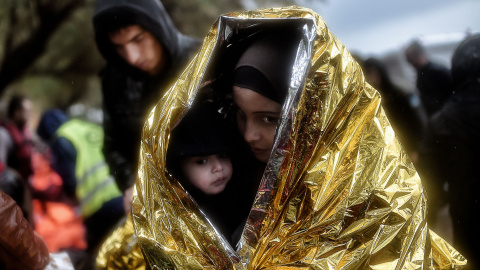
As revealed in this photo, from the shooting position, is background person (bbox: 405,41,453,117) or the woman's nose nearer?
the woman's nose

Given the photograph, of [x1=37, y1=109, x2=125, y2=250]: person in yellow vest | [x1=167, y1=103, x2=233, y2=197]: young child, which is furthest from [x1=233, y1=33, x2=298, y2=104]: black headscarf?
[x1=37, y1=109, x2=125, y2=250]: person in yellow vest

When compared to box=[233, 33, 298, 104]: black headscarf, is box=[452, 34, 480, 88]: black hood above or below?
below

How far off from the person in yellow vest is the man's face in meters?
0.61

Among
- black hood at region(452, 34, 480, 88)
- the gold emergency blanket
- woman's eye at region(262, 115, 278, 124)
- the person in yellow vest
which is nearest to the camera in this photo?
the gold emergency blanket

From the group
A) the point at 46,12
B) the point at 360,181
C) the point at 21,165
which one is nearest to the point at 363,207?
the point at 360,181

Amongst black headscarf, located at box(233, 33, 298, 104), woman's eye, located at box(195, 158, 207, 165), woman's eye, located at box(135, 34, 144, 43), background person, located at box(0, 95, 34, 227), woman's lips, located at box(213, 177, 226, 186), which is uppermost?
black headscarf, located at box(233, 33, 298, 104)

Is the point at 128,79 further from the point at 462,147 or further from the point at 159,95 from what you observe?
the point at 462,147

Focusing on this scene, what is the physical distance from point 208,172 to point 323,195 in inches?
12.7

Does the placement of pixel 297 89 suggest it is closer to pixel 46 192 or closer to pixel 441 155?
pixel 441 155

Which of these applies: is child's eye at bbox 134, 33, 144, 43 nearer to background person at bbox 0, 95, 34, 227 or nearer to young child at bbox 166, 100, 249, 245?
young child at bbox 166, 100, 249, 245

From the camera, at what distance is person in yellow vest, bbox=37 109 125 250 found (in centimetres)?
194

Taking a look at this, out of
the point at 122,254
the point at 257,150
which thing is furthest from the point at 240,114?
the point at 122,254

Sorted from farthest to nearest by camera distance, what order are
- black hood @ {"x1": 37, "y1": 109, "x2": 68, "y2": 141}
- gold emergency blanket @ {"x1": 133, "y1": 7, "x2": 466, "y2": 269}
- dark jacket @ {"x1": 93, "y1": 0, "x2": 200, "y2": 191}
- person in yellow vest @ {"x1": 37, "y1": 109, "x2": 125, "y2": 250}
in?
black hood @ {"x1": 37, "y1": 109, "x2": 68, "y2": 141} < person in yellow vest @ {"x1": 37, "y1": 109, "x2": 125, "y2": 250} < dark jacket @ {"x1": 93, "y1": 0, "x2": 200, "y2": 191} < gold emergency blanket @ {"x1": 133, "y1": 7, "x2": 466, "y2": 269}

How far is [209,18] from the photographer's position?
68.1 inches
